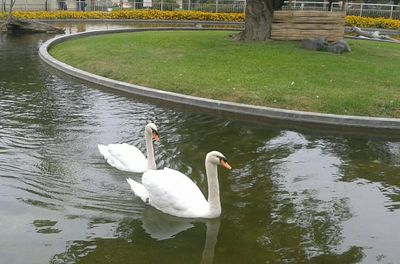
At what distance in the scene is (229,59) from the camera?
14664 millimetres

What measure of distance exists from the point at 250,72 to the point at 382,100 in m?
3.63

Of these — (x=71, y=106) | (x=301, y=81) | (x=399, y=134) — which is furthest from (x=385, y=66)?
(x=71, y=106)

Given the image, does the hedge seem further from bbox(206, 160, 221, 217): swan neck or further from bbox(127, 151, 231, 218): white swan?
bbox(206, 160, 221, 217): swan neck

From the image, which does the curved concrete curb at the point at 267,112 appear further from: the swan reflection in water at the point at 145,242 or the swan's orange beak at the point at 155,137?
the swan reflection in water at the point at 145,242

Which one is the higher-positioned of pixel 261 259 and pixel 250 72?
pixel 250 72

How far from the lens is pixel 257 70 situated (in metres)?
13.1

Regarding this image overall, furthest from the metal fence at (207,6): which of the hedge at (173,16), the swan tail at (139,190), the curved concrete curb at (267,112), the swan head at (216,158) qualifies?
the swan head at (216,158)

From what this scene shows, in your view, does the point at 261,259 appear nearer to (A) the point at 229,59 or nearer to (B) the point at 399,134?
(B) the point at 399,134

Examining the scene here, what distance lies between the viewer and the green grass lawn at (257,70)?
35.0 feet

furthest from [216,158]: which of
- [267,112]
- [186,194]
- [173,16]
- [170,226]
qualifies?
[173,16]

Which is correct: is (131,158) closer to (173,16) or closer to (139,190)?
(139,190)

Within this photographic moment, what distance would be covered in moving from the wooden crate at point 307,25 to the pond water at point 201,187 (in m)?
9.91

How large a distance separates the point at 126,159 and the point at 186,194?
1636mm

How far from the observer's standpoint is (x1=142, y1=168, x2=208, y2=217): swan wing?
18.5 feet
